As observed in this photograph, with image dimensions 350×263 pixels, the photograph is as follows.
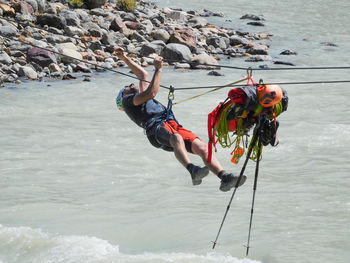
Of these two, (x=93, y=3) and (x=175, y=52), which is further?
(x=93, y=3)

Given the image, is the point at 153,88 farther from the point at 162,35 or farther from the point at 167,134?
the point at 162,35

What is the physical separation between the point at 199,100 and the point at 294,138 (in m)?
4.00

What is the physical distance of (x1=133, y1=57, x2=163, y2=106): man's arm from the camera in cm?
673

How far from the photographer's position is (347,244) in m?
7.30

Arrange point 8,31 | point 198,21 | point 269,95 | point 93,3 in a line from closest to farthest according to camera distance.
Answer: point 269,95
point 8,31
point 93,3
point 198,21

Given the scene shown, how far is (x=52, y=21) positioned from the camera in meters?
21.2

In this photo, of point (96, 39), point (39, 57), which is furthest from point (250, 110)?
point (96, 39)

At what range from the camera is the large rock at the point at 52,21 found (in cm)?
2125

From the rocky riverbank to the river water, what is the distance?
1263 mm

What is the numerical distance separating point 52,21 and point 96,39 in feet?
5.74

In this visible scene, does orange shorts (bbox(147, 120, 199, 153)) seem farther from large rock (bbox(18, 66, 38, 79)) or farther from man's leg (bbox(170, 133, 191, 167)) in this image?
large rock (bbox(18, 66, 38, 79))

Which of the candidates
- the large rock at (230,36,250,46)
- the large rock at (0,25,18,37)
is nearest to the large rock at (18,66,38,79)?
the large rock at (0,25,18,37)

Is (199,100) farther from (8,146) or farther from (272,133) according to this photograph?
(272,133)

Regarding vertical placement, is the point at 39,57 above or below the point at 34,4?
below
